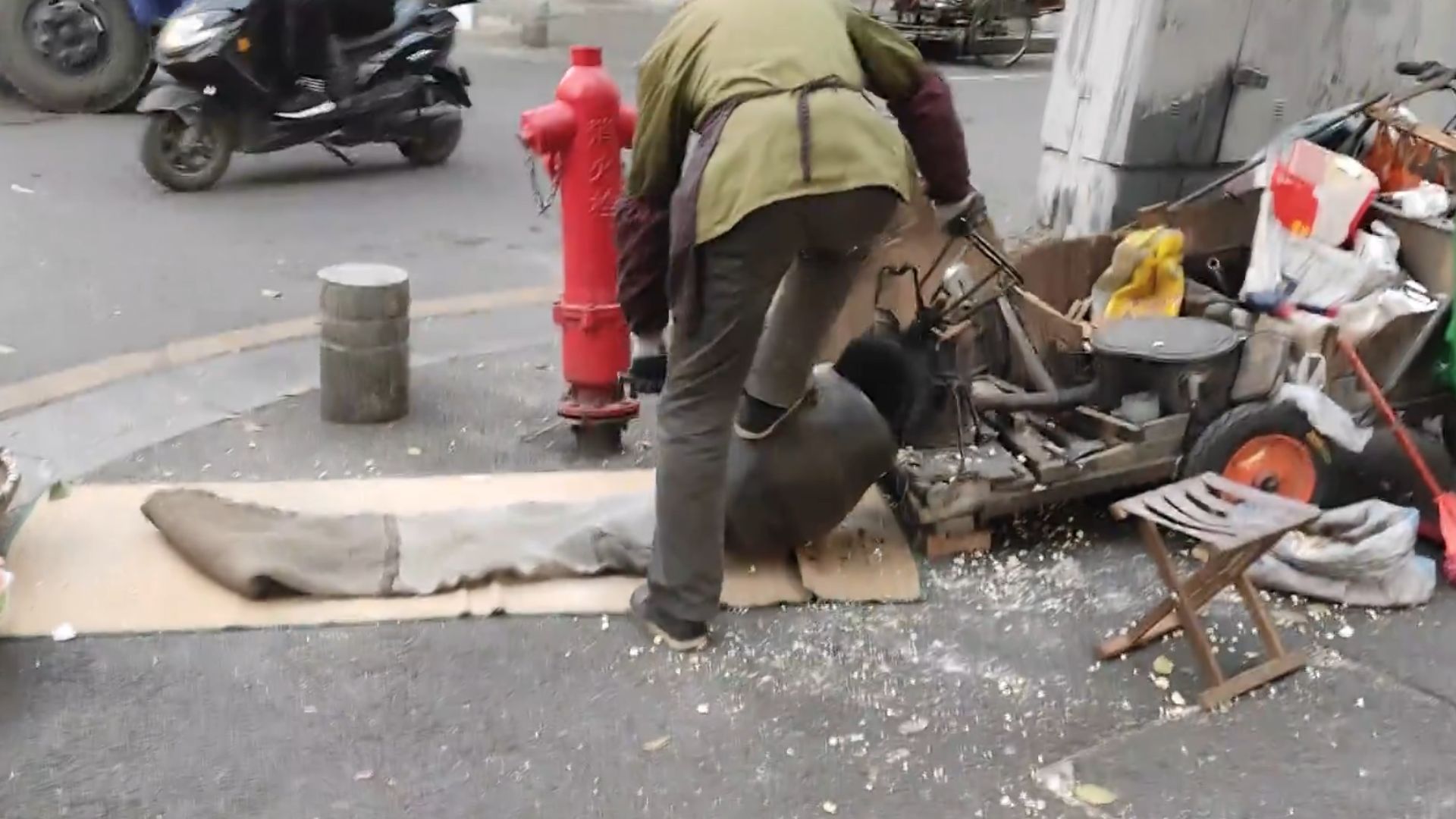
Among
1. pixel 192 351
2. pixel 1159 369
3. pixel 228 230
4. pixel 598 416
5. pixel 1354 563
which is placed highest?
pixel 1159 369

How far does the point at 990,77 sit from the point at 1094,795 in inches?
475

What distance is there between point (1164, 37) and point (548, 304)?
9.65 ft

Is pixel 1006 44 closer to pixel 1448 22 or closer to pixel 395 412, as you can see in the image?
pixel 1448 22

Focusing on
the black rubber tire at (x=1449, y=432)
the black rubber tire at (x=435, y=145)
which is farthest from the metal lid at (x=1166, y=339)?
the black rubber tire at (x=435, y=145)

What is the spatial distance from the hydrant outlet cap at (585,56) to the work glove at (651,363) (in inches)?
42.6

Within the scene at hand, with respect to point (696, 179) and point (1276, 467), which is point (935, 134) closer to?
point (696, 179)

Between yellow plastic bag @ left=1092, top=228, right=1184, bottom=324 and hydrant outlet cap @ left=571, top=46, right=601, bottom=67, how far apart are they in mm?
1877

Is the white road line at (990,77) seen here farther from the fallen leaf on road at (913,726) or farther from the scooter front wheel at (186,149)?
the fallen leaf on road at (913,726)

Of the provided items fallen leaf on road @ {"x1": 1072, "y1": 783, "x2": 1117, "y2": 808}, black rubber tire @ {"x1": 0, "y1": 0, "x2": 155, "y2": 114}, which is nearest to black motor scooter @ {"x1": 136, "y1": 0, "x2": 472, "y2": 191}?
black rubber tire @ {"x1": 0, "y1": 0, "x2": 155, "y2": 114}

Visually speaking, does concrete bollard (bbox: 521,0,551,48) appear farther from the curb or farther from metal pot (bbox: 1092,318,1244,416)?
metal pot (bbox: 1092,318,1244,416)

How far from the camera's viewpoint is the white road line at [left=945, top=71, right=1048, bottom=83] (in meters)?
14.0

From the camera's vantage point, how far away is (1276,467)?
14.3ft

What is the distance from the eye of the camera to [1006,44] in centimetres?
1531

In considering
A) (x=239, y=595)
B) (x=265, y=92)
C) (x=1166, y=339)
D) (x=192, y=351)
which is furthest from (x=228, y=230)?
(x=1166, y=339)
